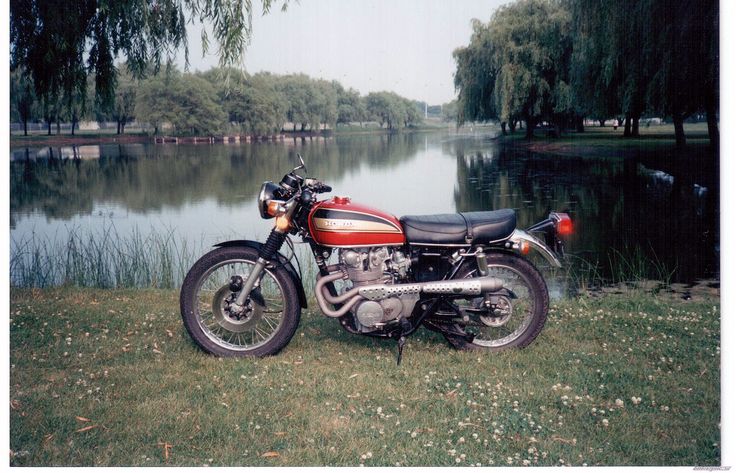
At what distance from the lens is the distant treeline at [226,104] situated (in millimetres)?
7078

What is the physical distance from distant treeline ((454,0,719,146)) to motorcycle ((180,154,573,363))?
3.11 metres

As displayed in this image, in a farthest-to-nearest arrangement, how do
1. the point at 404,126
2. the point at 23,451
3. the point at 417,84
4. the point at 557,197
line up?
1. the point at 557,197
2. the point at 404,126
3. the point at 417,84
4. the point at 23,451

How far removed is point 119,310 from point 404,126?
198 inches

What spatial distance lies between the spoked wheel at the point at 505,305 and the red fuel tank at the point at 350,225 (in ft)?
1.96

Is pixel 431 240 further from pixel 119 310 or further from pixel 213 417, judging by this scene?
pixel 119 310

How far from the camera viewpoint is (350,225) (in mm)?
4227

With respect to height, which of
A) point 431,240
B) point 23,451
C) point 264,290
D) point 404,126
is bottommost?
point 23,451

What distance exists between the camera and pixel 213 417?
3613mm

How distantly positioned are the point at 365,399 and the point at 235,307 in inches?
45.0

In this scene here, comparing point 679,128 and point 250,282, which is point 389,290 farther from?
point 679,128

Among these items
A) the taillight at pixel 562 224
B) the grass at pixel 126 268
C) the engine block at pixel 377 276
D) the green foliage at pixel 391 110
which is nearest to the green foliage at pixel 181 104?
the grass at pixel 126 268

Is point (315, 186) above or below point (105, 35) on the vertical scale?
below

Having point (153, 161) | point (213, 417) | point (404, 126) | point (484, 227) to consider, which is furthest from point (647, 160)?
point (213, 417)

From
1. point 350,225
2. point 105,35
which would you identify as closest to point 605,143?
point 105,35
